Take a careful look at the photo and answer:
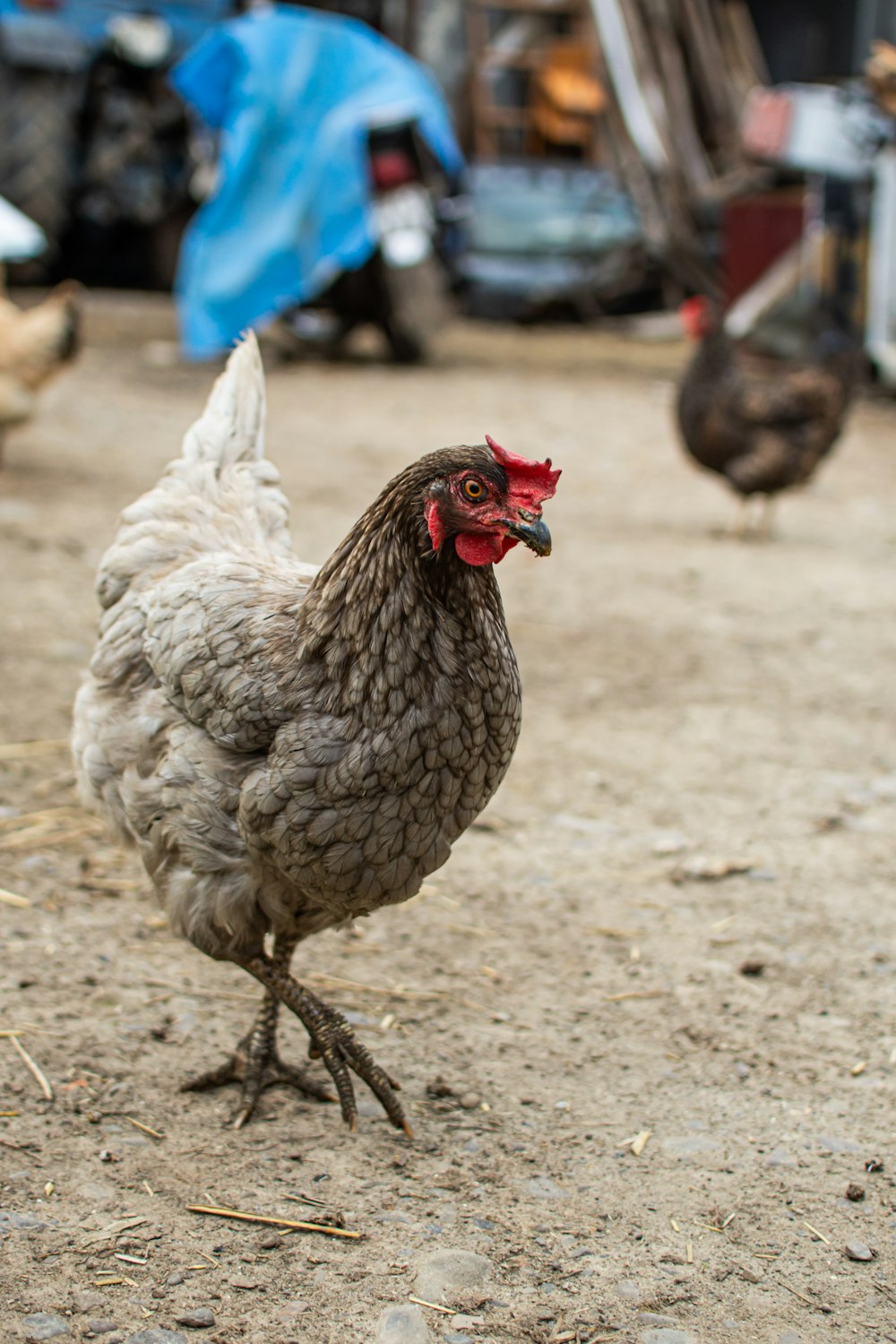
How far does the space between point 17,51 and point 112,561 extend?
957cm

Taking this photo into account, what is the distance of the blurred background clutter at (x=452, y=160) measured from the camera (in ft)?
29.9

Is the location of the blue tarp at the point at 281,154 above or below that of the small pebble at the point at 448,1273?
above

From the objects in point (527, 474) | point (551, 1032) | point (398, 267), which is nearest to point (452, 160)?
point (398, 267)

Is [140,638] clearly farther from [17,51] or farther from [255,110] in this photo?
[17,51]

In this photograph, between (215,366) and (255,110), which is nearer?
(255,110)

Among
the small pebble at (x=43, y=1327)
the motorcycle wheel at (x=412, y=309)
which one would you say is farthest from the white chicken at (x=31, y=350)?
the small pebble at (x=43, y=1327)

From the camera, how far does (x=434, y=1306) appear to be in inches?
84.3

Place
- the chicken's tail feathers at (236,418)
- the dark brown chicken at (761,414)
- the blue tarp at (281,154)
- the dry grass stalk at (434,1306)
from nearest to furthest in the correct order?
the dry grass stalk at (434,1306) < the chicken's tail feathers at (236,418) < the dark brown chicken at (761,414) < the blue tarp at (281,154)

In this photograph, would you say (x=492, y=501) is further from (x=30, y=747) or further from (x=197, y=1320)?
(x=30, y=747)

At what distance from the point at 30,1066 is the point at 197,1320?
0.80 meters

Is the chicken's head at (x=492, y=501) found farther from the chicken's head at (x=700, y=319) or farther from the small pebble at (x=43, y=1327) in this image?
the chicken's head at (x=700, y=319)

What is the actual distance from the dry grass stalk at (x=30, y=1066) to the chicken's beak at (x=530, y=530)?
1425mm

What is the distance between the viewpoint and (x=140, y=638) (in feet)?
9.24

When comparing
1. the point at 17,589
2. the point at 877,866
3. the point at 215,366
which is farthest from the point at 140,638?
the point at 215,366
